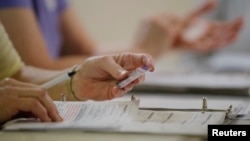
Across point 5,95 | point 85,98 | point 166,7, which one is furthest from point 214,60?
point 5,95

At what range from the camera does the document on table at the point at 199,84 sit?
61.6 inches

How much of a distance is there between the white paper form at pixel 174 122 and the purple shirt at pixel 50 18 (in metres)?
0.69

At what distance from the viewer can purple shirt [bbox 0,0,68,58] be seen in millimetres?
1698

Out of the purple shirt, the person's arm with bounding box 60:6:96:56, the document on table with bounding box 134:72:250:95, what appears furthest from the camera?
the person's arm with bounding box 60:6:96:56

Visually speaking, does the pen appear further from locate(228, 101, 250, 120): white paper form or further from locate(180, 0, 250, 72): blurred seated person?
locate(180, 0, 250, 72): blurred seated person

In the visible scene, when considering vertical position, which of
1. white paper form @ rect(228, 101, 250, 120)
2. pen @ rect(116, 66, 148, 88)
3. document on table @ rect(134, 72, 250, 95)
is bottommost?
white paper form @ rect(228, 101, 250, 120)

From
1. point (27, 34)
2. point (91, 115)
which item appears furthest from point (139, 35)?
point (91, 115)

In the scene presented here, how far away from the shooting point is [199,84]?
162 centimetres

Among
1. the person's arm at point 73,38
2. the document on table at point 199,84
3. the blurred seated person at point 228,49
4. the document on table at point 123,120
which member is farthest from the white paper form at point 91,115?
the blurred seated person at point 228,49

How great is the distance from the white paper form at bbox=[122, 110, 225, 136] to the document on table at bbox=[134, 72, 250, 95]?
617mm

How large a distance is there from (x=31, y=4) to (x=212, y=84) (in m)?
0.57

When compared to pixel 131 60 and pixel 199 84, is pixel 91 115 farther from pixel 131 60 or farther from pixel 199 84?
pixel 199 84

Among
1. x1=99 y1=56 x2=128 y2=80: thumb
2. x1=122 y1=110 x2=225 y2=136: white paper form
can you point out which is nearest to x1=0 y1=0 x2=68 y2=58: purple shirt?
x1=99 y1=56 x2=128 y2=80: thumb

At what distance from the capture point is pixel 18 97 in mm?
922
